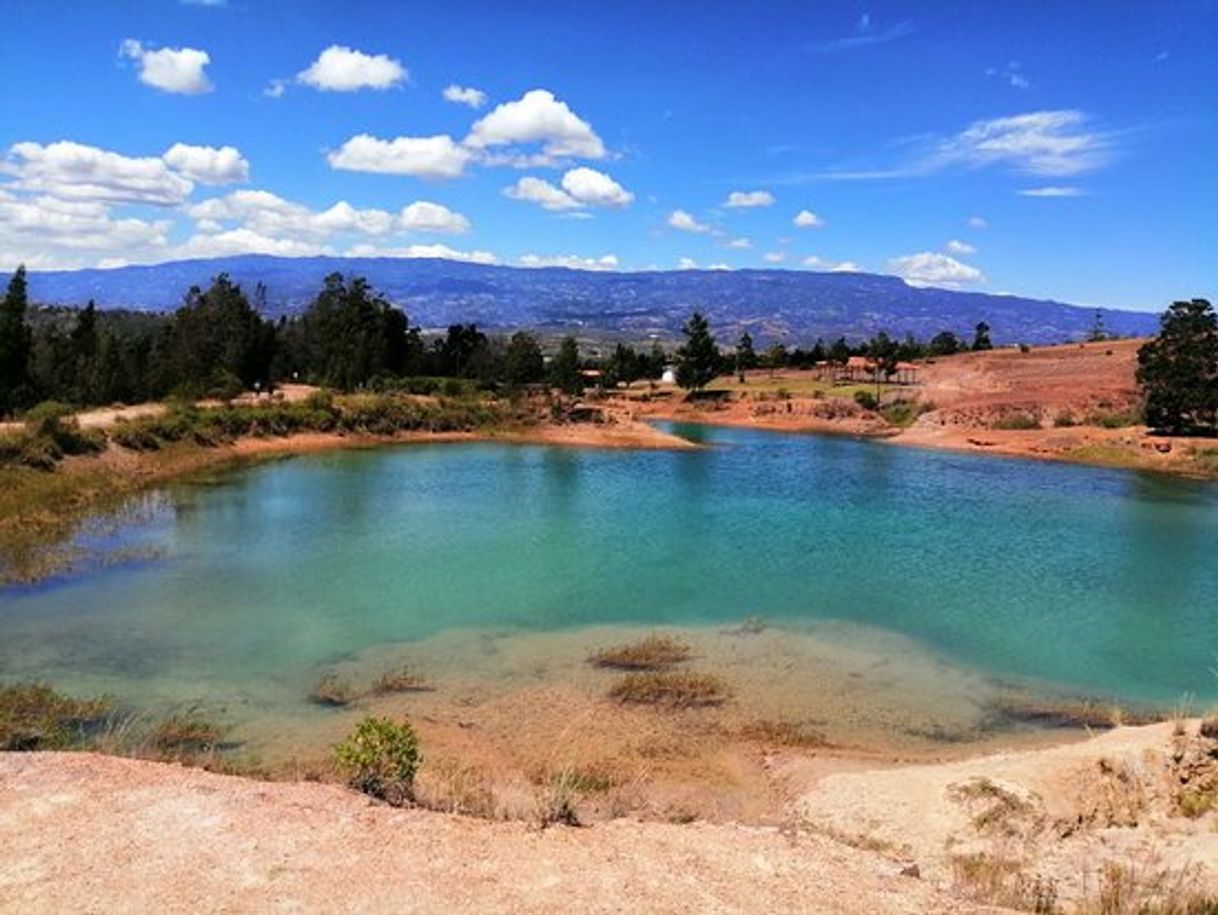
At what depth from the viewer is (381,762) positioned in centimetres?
1140

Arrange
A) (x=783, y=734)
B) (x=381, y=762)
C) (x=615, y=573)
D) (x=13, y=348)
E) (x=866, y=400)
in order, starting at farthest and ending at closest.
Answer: (x=866, y=400) < (x=13, y=348) < (x=615, y=573) < (x=783, y=734) < (x=381, y=762)

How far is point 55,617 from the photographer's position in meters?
20.9

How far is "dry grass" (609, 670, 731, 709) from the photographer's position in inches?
672

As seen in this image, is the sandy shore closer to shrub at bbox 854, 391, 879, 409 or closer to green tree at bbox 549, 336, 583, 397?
green tree at bbox 549, 336, 583, 397

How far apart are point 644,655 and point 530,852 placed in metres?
9.98

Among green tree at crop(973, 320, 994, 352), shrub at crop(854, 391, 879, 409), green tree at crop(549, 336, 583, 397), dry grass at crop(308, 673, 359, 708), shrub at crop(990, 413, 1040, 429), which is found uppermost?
green tree at crop(973, 320, 994, 352)

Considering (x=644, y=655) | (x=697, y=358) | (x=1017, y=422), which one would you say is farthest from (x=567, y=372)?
(x=644, y=655)

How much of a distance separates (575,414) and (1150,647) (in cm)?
4784

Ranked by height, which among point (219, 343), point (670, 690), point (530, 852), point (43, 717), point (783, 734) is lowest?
point (783, 734)

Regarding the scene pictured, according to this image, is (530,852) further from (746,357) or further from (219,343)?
(746,357)

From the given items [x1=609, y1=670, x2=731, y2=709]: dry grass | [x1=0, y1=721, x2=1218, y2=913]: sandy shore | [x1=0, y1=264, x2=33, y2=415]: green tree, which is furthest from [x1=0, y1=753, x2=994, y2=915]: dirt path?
[x1=0, y1=264, x2=33, y2=415]: green tree

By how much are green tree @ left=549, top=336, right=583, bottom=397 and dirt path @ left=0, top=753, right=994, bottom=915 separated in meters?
66.8

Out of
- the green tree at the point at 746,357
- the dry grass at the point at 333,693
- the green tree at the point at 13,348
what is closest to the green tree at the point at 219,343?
the green tree at the point at 13,348

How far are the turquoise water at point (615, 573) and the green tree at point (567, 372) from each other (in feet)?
104
